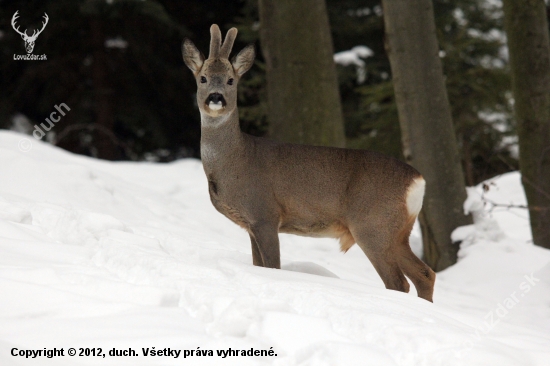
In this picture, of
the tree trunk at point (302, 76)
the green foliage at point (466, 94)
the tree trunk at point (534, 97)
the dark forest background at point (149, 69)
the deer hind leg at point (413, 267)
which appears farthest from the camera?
the dark forest background at point (149, 69)

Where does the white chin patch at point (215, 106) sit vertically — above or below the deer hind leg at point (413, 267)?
above

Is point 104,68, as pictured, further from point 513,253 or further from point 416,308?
point 416,308

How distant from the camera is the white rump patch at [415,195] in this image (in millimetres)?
5191

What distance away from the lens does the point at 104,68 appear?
46.5 ft

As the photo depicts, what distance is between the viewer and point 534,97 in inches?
301

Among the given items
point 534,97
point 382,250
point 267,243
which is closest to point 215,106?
point 267,243

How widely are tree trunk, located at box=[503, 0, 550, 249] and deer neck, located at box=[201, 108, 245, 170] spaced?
3.95m

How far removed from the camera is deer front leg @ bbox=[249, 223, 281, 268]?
16.3 feet

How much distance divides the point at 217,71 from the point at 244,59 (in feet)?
0.86

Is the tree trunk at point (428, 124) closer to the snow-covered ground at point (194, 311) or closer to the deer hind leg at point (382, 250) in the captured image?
the snow-covered ground at point (194, 311)

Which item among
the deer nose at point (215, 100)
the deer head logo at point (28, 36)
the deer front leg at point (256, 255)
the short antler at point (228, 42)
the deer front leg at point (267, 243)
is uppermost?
the deer head logo at point (28, 36)

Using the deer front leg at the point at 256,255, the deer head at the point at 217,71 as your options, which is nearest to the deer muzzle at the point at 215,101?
the deer head at the point at 217,71

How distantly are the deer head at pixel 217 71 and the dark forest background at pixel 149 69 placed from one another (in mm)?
6689

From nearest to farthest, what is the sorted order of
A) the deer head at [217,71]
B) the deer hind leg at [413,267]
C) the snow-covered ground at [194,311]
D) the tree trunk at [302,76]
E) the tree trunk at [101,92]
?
the snow-covered ground at [194,311] → the deer head at [217,71] → the deer hind leg at [413,267] → the tree trunk at [302,76] → the tree trunk at [101,92]
